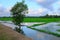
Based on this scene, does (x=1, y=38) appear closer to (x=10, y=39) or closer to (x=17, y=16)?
(x=10, y=39)

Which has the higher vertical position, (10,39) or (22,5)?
(22,5)

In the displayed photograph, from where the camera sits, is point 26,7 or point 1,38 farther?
point 26,7

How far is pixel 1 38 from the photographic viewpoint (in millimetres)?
11633

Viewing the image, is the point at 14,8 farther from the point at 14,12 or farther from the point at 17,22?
the point at 17,22

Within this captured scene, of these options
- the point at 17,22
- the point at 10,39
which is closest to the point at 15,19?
the point at 17,22

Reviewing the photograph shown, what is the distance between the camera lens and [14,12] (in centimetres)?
2817

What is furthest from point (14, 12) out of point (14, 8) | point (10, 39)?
point (10, 39)

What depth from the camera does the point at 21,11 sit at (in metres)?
27.6

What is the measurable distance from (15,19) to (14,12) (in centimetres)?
117

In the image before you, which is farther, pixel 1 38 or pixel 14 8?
pixel 14 8

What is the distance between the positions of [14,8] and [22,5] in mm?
1423

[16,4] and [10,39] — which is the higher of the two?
[16,4]

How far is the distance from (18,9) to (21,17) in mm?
1393

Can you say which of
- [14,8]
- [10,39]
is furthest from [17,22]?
[10,39]
